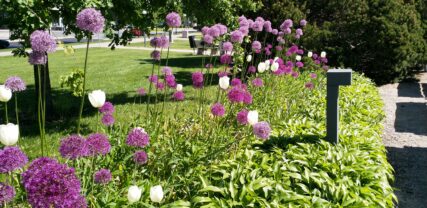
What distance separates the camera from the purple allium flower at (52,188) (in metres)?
1.67

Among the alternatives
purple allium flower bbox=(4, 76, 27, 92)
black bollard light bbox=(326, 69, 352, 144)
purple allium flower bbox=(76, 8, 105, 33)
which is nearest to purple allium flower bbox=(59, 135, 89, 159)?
purple allium flower bbox=(76, 8, 105, 33)

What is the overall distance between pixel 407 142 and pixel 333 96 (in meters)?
3.35

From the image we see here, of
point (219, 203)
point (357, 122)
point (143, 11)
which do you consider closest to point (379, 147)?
point (357, 122)

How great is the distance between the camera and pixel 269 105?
6.27 meters

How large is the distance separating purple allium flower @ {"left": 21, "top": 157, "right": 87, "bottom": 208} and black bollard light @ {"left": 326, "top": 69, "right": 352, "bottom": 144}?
3.26 meters

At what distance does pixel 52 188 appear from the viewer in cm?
168

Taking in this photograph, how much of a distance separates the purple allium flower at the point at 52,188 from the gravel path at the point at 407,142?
10.9 feet

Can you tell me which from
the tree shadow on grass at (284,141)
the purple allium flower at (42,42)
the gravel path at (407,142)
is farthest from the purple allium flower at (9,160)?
the gravel path at (407,142)

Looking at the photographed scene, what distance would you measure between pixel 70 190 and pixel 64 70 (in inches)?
623

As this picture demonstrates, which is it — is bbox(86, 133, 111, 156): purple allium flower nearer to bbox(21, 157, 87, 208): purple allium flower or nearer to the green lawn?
bbox(21, 157, 87, 208): purple allium flower

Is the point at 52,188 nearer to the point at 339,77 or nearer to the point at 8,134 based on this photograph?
the point at 8,134

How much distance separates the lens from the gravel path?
Answer: 5095 mm

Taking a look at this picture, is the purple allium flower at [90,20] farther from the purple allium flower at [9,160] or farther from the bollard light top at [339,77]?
the bollard light top at [339,77]

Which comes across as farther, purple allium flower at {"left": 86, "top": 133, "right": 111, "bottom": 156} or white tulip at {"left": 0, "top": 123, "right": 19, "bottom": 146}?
purple allium flower at {"left": 86, "top": 133, "right": 111, "bottom": 156}
